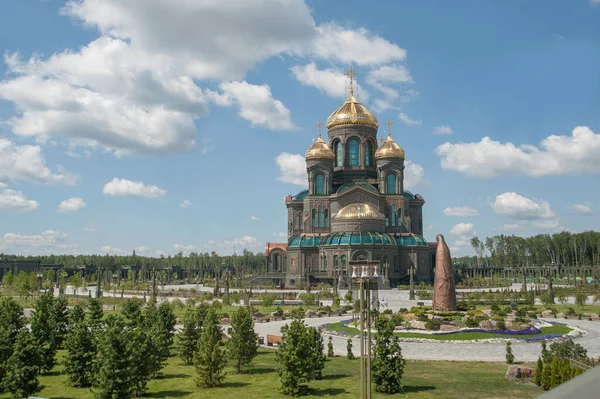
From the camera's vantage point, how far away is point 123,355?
18.5 m

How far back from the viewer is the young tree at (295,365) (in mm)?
20005

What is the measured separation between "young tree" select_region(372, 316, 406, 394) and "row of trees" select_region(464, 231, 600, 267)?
378ft

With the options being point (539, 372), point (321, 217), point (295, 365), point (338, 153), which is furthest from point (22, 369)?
point (338, 153)

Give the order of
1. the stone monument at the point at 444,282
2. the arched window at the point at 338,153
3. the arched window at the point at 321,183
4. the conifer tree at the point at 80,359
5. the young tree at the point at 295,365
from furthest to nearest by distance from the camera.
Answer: the arched window at the point at 338,153 → the arched window at the point at 321,183 → the stone monument at the point at 444,282 → the conifer tree at the point at 80,359 → the young tree at the point at 295,365

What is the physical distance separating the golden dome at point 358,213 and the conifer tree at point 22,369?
6514cm

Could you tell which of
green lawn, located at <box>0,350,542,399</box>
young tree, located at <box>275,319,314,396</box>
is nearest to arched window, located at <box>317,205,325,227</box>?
green lawn, located at <box>0,350,542,399</box>

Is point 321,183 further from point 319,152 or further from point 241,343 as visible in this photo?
point 241,343

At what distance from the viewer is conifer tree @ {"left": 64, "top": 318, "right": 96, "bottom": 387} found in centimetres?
2170

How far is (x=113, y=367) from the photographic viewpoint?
18.1 m

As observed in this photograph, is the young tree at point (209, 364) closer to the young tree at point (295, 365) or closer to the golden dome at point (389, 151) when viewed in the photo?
the young tree at point (295, 365)

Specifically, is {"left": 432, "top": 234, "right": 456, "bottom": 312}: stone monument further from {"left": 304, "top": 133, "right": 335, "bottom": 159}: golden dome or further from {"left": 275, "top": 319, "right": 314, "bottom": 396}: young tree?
{"left": 304, "top": 133, "right": 335, "bottom": 159}: golden dome

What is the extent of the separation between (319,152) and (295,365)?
238 ft

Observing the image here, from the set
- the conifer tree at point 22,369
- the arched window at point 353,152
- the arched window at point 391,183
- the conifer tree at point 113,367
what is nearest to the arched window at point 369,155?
the arched window at point 353,152

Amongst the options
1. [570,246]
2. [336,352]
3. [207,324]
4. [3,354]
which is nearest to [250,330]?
[207,324]
